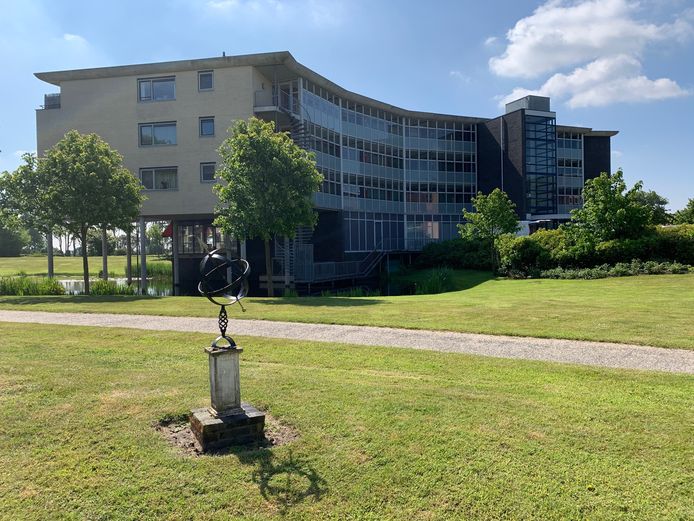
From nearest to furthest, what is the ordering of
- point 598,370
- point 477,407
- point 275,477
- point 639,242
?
1. point 275,477
2. point 477,407
3. point 598,370
4. point 639,242

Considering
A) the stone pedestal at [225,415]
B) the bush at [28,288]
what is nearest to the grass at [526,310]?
the bush at [28,288]

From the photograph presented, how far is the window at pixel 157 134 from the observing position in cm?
3130

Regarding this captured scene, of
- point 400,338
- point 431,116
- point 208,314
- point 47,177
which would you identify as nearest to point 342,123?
point 431,116

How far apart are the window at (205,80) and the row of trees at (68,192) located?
8186mm

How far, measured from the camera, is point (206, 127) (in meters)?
30.9

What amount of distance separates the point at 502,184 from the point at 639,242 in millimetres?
23508

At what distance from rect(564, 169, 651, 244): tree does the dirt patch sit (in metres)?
24.9

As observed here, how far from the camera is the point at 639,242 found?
25766mm

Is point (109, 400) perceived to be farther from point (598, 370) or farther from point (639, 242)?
point (639, 242)

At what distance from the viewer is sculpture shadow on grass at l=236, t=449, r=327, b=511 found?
4.22 m

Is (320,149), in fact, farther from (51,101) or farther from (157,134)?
(51,101)

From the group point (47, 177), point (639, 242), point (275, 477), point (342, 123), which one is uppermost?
point (342, 123)

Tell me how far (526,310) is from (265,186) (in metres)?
12.5

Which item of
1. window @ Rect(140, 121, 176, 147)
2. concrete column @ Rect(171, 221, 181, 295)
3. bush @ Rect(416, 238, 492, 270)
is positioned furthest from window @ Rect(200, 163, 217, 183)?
bush @ Rect(416, 238, 492, 270)
